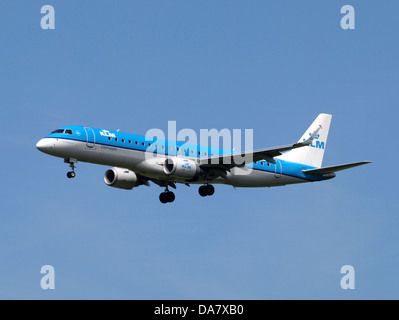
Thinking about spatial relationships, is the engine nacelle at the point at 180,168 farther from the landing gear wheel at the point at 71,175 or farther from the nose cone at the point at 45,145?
the nose cone at the point at 45,145

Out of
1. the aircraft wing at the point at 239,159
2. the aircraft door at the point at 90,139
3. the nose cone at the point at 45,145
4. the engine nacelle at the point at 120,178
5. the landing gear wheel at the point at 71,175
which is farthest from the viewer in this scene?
the engine nacelle at the point at 120,178

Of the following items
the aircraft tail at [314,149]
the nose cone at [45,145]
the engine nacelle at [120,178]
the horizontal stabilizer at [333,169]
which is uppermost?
the aircraft tail at [314,149]

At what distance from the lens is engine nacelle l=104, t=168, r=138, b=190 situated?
193 feet

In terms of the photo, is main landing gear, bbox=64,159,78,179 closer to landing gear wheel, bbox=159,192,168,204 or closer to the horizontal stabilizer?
landing gear wheel, bbox=159,192,168,204

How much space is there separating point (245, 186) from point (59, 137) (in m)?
14.6

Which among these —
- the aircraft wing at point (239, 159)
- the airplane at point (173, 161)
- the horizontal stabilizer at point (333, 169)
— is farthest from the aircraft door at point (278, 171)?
the aircraft wing at point (239, 159)

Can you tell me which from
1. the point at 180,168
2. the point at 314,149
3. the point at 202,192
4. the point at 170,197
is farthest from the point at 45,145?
the point at 314,149

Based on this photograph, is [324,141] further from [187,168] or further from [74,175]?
[74,175]

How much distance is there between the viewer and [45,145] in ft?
175

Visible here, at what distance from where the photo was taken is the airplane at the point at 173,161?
5369 cm

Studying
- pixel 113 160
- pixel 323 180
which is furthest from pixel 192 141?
pixel 323 180

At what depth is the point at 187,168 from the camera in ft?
185

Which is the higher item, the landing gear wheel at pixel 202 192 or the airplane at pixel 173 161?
the airplane at pixel 173 161

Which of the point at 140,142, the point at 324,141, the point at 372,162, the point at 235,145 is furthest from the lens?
the point at 324,141
